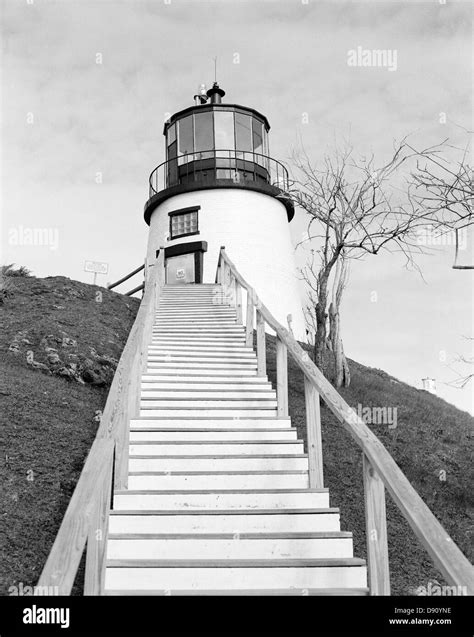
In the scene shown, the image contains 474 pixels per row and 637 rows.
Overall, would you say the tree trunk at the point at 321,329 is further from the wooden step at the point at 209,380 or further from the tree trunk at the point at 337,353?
the wooden step at the point at 209,380

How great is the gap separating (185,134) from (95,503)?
20674 millimetres

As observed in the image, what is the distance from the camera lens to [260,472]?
20.0ft

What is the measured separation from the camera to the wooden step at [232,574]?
4.62 m

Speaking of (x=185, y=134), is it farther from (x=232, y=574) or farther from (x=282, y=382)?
(x=232, y=574)

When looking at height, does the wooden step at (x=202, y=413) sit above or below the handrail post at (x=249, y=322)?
below

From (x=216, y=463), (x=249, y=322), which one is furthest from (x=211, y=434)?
(x=249, y=322)

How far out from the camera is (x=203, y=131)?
2239 centimetres

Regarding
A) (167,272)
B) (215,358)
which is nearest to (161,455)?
(215,358)

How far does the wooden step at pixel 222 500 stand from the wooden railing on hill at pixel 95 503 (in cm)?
29

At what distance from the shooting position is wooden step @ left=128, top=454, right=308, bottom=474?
6281 mm

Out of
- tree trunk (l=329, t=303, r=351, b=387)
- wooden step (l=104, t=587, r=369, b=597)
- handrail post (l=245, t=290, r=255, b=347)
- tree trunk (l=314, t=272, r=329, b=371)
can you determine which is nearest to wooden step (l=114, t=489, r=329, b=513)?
wooden step (l=104, t=587, r=369, b=597)

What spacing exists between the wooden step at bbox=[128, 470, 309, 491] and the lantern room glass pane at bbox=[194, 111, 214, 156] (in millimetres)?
17943

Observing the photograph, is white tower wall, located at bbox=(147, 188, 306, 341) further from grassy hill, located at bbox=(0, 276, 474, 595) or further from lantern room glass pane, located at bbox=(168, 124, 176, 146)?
grassy hill, located at bbox=(0, 276, 474, 595)

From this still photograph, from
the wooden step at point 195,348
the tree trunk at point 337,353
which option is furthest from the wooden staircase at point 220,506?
the tree trunk at point 337,353
